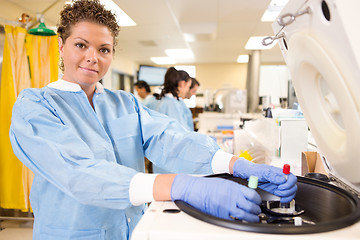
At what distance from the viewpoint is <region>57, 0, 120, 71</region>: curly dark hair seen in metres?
1.12

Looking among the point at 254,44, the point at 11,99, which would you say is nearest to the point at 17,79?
the point at 11,99

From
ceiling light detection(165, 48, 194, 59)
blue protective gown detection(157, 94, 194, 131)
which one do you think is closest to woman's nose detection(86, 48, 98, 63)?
blue protective gown detection(157, 94, 194, 131)

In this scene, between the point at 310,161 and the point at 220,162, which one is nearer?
the point at 220,162

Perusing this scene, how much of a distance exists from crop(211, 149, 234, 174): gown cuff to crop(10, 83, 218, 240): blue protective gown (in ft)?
0.08

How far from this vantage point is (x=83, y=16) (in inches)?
44.1

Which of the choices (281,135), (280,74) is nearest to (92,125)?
(281,135)

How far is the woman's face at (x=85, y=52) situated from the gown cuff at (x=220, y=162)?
0.60 m

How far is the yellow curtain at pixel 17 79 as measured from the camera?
112 inches

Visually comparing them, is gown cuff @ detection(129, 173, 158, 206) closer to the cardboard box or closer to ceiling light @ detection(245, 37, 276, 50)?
the cardboard box

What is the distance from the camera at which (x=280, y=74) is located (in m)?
9.48

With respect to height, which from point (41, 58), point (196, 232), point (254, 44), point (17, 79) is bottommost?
point (196, 232)

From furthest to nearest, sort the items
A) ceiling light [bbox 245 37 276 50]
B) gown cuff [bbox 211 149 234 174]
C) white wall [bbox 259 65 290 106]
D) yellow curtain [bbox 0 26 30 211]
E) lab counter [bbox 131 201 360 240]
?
1. white wall [bbox 259 65 290 106]
2. ceiling light [bbox 245 37 276 50]
3. yellow curtain [bbox 0 26 30 211]
4. gown cuff [bbox 211 149 234 174]
5. lab counter [bbox 131 201 360 240]

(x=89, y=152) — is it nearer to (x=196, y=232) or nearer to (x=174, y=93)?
(x=196, y=232)

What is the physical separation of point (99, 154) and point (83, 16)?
0.56 m
